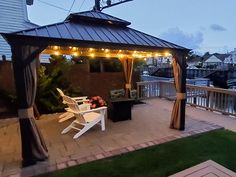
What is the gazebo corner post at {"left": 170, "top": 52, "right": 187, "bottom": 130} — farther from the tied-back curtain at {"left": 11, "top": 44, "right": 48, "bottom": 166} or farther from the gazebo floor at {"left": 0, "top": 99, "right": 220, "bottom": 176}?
the tied-back curtain at {"left": 11, "top": 44, "right": 48, "bottom": 166}

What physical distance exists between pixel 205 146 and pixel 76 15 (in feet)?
13.6

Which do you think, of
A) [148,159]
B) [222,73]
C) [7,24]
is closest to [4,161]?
[148,159]

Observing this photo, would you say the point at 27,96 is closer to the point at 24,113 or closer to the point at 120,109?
the point at 24,113

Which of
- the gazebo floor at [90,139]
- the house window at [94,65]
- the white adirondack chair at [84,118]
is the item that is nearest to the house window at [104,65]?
Result: the house window at [94,65]

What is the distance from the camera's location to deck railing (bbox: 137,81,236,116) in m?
6.30

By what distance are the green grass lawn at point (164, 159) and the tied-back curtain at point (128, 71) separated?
3995mm

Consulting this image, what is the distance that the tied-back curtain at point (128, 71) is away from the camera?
7836 millimetres

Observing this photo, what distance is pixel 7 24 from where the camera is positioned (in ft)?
27.7

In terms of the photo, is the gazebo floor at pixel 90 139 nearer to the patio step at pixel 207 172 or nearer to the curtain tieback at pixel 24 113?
the curtain tieback at pixel 24 113

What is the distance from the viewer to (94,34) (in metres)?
4.37

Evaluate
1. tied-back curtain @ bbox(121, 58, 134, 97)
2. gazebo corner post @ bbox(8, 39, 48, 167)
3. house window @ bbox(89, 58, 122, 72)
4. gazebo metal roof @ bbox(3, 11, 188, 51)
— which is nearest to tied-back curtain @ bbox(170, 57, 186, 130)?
gazebo metal roof @ bbox(3, 11, 188, 51)

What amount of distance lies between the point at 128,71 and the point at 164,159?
4844 mm

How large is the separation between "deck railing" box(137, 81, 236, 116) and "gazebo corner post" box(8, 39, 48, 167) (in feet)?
18.0

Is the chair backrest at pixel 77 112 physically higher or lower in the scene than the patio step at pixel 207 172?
higher
